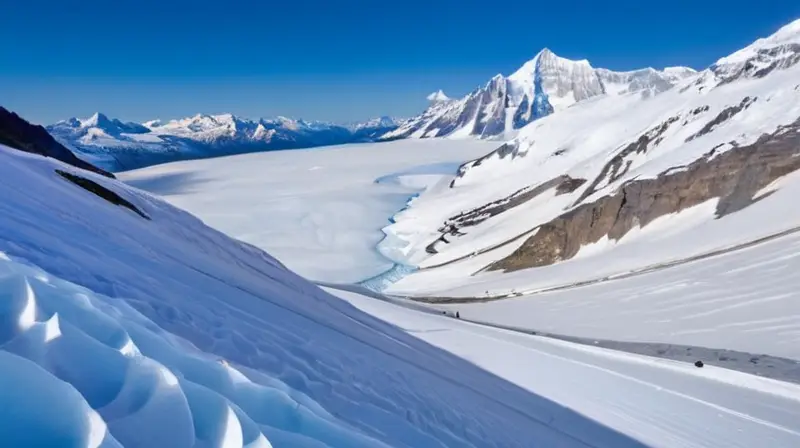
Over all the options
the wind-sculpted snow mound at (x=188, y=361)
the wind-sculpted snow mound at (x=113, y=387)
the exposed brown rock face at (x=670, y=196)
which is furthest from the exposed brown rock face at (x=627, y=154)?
the wind-sculpted snow mound at (x=113, y=387)

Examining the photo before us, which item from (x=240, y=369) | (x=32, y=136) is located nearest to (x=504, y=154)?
(x=32, y=136)

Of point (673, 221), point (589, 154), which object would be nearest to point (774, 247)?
point (673, 221)

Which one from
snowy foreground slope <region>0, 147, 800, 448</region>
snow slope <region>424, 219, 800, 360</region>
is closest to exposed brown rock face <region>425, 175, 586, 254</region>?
snow slope <region>424, 219, 800, 360</region>

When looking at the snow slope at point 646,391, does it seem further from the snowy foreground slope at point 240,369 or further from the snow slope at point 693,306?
the snow slope at point 693,306

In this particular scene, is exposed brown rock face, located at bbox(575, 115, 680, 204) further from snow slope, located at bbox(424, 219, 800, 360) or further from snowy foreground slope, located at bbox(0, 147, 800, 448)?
snowy foreground slope, located at bbox(0, 147, 800, 448)

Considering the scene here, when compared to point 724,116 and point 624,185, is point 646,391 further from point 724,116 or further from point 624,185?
point 724,116

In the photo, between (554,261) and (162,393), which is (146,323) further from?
(554,261)
